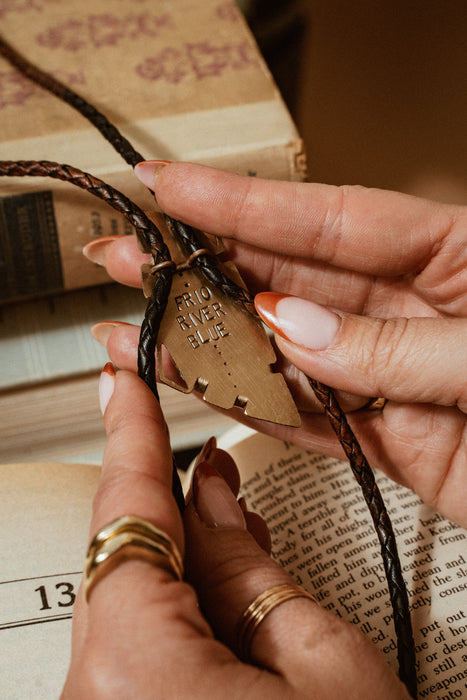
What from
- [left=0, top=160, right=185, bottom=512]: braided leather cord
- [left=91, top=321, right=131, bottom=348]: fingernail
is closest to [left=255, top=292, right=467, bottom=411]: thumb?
→ [left=0, top=160, right=185, bottom=512]: braided leather cord

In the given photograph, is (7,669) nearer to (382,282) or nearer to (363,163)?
(382,282)

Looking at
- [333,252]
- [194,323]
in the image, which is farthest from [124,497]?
[333,252]

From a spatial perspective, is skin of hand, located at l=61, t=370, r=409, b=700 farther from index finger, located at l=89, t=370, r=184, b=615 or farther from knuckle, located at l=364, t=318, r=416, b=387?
knuckle, located at l=364, t=318, r=416, b=387

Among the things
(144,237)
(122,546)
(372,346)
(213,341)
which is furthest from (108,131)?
(122,546)

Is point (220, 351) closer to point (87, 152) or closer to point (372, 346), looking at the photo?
point (372, 346)

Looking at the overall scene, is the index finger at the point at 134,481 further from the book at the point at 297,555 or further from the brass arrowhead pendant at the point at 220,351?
the book at the point at 297,555

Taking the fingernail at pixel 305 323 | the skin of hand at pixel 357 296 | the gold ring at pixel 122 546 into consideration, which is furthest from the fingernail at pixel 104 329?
the gold ring at pixel 122 546
